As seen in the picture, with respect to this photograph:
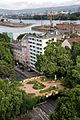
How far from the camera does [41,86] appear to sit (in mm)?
20594

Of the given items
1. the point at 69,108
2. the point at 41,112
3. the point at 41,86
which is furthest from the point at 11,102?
the point at 41,86

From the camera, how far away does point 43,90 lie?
771 inches

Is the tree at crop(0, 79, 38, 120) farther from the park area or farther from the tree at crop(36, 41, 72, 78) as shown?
the tree at crop(36, 41, 72, 78)

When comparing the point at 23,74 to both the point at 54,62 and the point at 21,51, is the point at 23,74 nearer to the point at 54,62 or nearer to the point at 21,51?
the point at 21,51

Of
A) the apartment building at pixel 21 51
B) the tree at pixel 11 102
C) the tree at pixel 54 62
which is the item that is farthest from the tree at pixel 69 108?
the apartment building at pixel 21 51

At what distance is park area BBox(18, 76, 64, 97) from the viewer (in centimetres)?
1925

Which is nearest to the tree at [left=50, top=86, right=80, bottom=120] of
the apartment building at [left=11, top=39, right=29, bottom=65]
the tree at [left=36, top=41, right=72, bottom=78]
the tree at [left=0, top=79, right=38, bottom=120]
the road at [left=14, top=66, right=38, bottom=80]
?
the tree at [left=0, top=79, right=38, bottom=120]

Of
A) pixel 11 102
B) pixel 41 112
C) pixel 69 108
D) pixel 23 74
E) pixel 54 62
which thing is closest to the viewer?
pixel 69 108

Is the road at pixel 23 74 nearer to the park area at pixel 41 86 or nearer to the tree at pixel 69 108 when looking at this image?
the park area at pixel 41 86

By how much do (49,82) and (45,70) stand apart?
111cm

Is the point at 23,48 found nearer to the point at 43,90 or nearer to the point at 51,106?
the point at 43,90

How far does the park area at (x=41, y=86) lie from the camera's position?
19247 millimetres

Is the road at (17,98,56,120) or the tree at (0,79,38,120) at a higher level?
the tree at (0,79,38,120)

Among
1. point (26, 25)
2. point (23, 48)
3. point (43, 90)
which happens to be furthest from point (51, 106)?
point (26, 25)
